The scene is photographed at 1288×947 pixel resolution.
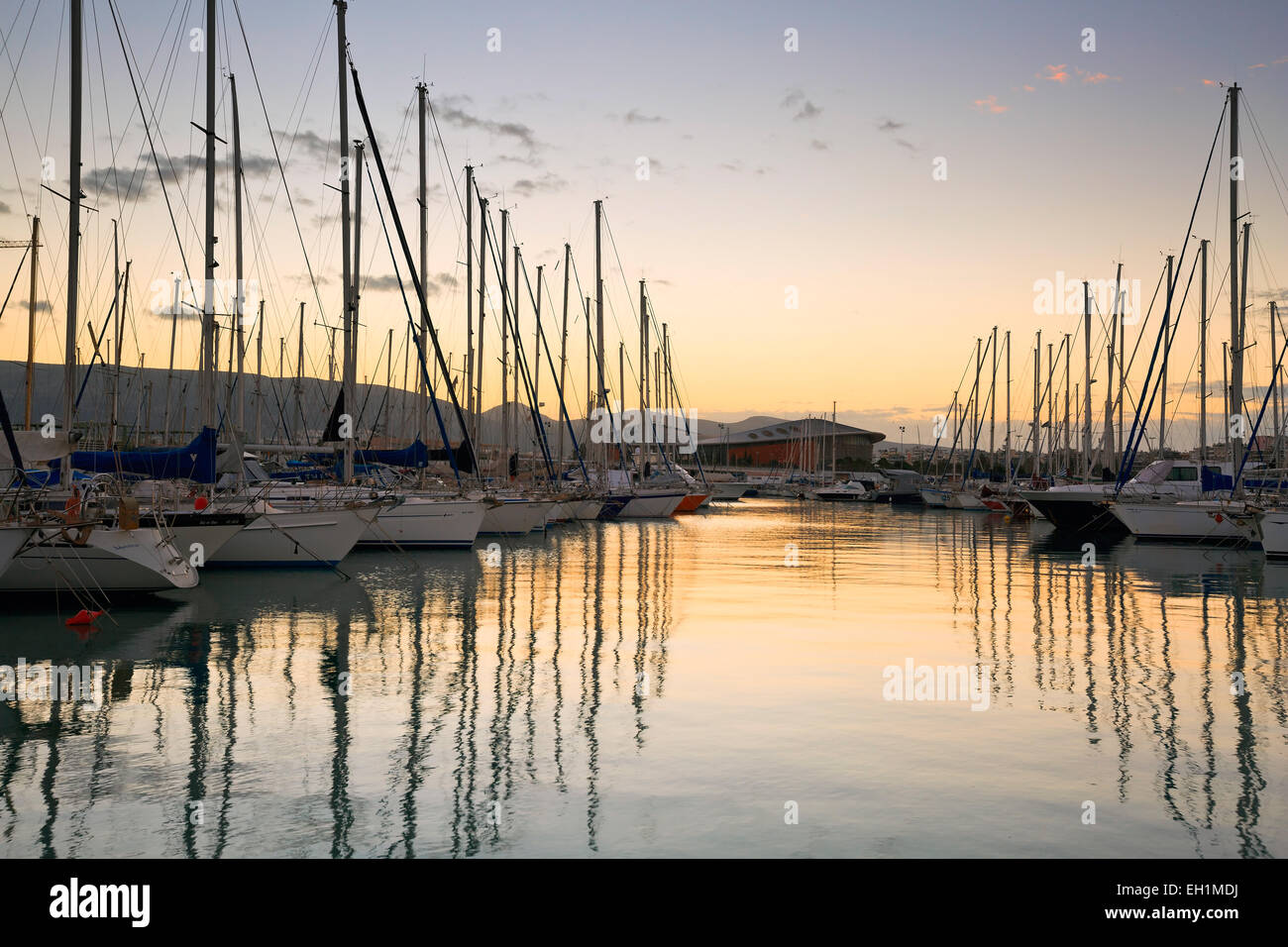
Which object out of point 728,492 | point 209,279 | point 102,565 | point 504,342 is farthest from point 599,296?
point 728,492

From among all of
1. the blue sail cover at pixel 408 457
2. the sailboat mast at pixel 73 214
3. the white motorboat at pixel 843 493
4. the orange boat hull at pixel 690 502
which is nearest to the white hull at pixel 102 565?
the sailboat mast at pixel 73 214

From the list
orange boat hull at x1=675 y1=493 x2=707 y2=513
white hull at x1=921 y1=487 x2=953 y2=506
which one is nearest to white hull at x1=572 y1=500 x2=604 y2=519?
orange boat hull at x1=675 y1=493 x2=707 y2=513

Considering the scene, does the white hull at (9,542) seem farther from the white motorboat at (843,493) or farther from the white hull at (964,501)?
the white motorboat at (843,493)

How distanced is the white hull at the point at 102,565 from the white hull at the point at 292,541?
5.71m

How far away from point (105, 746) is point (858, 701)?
8.04m

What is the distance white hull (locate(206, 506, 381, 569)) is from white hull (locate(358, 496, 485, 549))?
576cm

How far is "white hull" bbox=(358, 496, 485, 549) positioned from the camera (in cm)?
3400

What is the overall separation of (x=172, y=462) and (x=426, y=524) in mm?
10488

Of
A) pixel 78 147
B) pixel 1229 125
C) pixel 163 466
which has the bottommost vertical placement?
pixel 163 466

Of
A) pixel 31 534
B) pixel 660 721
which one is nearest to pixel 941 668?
pixel 660 721

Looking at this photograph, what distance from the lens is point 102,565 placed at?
20.3 meters

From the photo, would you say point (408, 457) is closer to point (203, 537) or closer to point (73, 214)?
point (203, 537)

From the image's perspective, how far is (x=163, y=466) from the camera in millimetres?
24938

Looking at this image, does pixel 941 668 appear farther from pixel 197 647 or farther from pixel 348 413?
pixel 348 413
